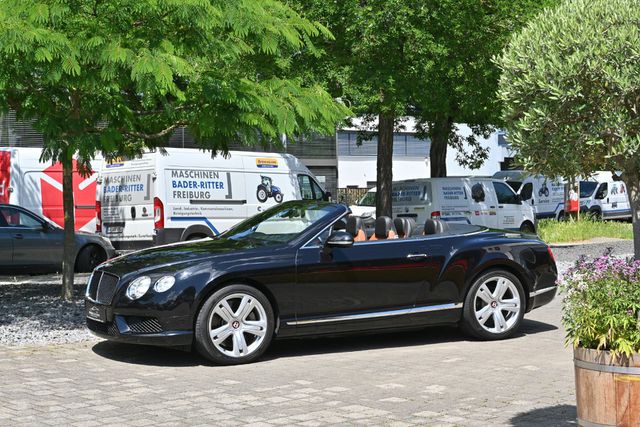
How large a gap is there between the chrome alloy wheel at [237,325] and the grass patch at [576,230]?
19300mm

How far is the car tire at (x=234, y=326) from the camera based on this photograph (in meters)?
9.13

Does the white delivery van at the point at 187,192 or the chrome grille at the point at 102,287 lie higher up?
the white delivery van at the point at 187,192

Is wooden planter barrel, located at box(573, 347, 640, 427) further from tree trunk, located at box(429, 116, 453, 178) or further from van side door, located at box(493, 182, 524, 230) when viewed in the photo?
tree trunk, located at box(429, 116, 453, 178)

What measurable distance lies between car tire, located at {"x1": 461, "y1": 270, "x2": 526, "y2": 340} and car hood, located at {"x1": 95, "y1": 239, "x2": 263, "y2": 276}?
2371 mm

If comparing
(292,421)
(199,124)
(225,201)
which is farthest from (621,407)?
(225,201)

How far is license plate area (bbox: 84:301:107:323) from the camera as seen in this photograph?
9437 mm

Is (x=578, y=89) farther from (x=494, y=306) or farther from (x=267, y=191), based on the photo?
(x=267, y=191)

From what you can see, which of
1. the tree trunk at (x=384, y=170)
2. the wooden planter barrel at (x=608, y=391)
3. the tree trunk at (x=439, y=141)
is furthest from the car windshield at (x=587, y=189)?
the wooden planter barrel at (x=608, y=391)

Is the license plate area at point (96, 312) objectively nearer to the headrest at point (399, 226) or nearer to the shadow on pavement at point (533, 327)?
the headrest at point (399, 226)

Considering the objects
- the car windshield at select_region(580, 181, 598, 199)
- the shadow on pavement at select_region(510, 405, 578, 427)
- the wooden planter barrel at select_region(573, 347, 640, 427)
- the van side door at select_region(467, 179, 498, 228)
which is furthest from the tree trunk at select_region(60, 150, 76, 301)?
the car windshield at select_region(580, 181, 598, 199)

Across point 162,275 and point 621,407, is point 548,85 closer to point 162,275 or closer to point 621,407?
point 621,407

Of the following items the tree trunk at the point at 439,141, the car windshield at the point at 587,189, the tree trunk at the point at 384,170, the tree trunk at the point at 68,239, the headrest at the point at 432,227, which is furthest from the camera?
the car windshield at the point at 587,189

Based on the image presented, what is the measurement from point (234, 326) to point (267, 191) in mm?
12088

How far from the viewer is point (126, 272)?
30.8 ft
